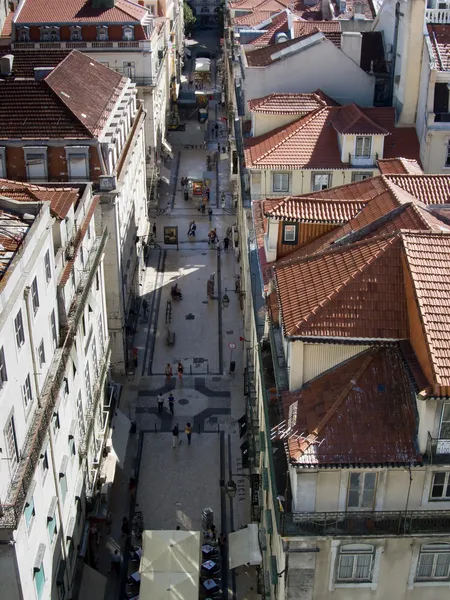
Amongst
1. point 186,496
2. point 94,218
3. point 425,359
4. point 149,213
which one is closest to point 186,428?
point 186,496

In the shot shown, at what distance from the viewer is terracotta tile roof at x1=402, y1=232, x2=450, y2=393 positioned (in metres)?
27.4

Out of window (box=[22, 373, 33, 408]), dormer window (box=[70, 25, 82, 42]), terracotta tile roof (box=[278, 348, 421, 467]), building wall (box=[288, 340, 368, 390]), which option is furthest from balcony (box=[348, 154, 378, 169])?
dormer window (box=[70, 25, 82, 42])

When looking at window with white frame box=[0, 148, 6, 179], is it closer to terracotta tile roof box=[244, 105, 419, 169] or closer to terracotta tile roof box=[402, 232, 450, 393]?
terracotta tile roof box=[244, 105, 419, 169]

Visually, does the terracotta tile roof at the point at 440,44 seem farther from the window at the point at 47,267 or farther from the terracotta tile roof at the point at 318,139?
the window at the point at 47,267

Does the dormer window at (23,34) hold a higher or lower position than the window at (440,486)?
higher

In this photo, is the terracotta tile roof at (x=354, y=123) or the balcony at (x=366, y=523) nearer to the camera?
the balcony at (x=366, y=523)

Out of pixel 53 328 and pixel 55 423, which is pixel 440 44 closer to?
pixel 53 328

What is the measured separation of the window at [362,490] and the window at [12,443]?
12661mm

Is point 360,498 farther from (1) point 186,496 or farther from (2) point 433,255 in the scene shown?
(1) point 186,496

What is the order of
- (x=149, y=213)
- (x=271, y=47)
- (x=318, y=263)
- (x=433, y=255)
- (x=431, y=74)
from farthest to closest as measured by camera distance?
1. (x=149, y=213)
2. (x=271, y=47)
3. (x=431, y=74)
4. (x=318, y=263)
5. (x=433, y=255)

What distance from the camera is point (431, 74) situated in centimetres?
5369

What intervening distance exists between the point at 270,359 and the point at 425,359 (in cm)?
1140

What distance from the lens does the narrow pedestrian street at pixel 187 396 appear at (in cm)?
4769

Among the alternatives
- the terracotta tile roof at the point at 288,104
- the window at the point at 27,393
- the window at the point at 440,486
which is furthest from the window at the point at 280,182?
the window at the point at 440,486
